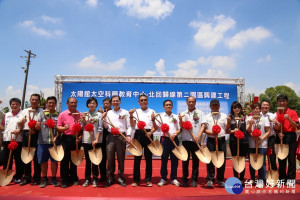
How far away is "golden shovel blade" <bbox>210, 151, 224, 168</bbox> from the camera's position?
343cm

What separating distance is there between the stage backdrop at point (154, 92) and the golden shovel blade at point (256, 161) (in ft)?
12.8

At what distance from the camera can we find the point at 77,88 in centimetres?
736

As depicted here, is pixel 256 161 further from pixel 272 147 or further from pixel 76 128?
pixel 76 128

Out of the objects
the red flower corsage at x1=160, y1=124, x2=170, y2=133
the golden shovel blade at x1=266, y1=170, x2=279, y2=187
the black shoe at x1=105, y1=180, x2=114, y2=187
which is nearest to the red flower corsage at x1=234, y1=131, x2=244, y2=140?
the golden shovel blade at x1=266, y1=170, x2=279, y2=187

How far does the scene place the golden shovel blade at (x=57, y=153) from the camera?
342cm

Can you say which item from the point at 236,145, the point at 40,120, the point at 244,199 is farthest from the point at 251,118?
the point at 40,120

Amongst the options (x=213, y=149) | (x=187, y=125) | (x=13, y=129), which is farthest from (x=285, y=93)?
(x=13, y=129)

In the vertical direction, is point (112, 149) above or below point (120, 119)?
below

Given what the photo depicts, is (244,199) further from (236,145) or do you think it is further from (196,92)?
(196,92)

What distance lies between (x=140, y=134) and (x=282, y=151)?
2.54m

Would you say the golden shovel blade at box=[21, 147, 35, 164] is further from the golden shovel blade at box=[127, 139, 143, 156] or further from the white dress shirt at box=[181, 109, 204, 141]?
the white dress shirt at box=[181, 109, 204, 141]

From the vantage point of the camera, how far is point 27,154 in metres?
3.53

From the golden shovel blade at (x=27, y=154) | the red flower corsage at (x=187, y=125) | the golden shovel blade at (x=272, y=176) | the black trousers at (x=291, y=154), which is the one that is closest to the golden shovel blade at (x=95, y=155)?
the golden shovel blade at (x=27, y=154)

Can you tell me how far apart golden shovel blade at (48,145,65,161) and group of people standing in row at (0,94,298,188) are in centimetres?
7
